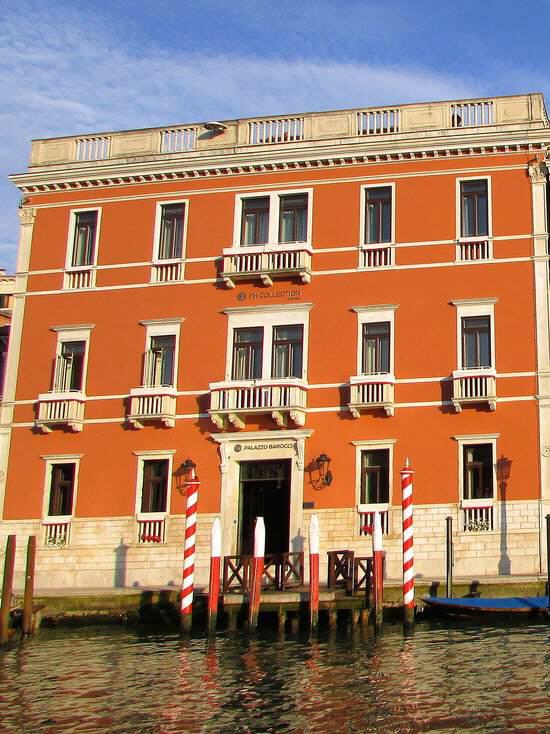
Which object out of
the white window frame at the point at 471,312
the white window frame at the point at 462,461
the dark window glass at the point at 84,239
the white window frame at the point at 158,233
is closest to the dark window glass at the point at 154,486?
the white window frame at the point at 158,233

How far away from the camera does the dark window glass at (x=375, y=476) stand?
25.3 meters

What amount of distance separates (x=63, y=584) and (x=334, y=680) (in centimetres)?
1284

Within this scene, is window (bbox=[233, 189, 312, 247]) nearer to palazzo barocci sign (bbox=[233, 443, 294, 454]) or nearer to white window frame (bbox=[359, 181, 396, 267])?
white window frame (bbox=[359, 181, 396, 267])

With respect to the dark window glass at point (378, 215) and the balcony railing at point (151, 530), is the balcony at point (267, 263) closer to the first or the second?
the dark window glass at point (378, 215)

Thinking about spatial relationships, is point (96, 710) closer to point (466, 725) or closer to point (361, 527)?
point (466, 725)

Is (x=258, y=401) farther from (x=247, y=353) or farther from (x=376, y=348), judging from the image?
(x=376, y=348)

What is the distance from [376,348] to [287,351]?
7.35ft

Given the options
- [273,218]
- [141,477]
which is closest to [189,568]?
[141,477]

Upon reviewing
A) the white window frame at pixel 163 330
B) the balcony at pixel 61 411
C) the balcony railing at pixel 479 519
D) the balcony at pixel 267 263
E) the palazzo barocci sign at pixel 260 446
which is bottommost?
the balcony railing at pixel 479 519

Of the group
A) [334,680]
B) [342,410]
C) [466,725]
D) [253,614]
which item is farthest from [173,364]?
[466,725]

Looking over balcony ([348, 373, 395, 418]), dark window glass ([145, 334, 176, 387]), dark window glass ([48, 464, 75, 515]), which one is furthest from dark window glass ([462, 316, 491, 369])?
dark window glass ([48, 464, 75, 515])

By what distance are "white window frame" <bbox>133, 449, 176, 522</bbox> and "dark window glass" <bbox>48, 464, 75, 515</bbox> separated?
1833 millimetres

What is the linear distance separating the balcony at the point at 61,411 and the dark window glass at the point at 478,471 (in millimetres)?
9877

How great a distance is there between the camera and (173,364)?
27.5 m
